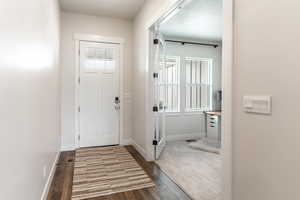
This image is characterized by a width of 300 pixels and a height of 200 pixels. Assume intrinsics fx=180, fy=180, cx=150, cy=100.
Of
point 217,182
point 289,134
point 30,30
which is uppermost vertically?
point 30,30

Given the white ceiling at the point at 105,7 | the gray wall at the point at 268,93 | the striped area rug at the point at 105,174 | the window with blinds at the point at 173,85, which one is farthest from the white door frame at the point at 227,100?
the window with blinds at the point at 173,85

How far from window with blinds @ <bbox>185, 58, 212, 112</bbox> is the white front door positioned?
1.97 metres

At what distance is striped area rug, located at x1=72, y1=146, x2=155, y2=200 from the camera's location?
223 cm

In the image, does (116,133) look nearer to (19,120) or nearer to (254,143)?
(19,120)

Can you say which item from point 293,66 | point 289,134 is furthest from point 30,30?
point 289,134

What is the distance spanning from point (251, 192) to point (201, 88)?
158 inches

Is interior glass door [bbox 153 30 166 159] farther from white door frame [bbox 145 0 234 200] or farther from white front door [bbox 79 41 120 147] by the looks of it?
white door frame [bbox 145 0 234 200]

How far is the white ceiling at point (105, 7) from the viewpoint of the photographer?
332cm

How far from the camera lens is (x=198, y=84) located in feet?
16.6

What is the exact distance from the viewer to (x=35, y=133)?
5.45ft

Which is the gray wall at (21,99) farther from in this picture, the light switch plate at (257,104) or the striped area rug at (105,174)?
the light switch plate at (257,104)

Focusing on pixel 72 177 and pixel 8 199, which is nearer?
pixel 8 199

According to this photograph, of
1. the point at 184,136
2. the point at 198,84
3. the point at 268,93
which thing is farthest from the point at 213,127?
the point at 268,93

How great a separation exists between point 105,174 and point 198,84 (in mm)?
3484
